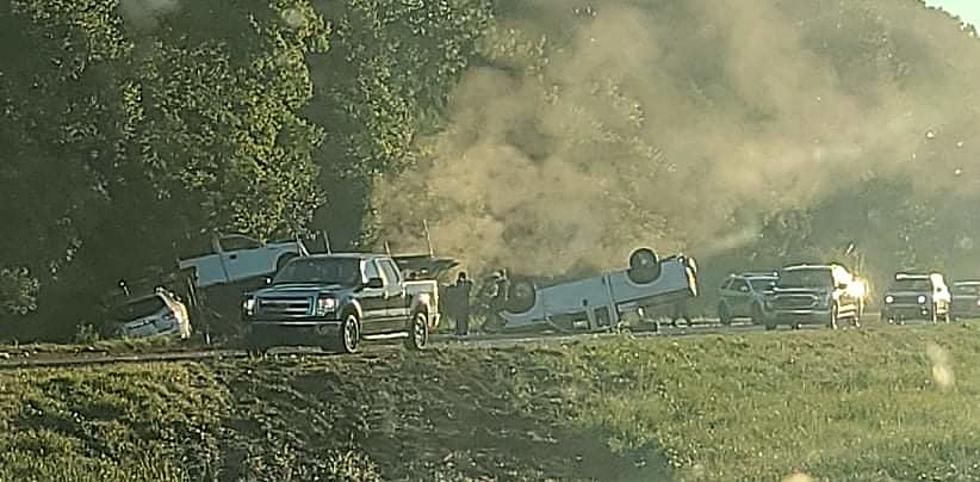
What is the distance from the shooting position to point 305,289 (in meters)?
30.4

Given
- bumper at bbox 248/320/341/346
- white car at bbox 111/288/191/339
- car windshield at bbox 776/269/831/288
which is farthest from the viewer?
car windshield at bbox 776/269/831/288

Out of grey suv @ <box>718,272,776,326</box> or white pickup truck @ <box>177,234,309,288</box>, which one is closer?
white pickup truck @ <box>177,234,309,288</box>

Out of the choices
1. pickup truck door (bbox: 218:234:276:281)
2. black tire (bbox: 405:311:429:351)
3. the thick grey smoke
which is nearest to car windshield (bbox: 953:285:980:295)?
the thick grey smoke

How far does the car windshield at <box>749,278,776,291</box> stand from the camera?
53.1 metres

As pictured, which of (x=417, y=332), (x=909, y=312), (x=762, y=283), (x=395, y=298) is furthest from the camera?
(x=909, y=312)

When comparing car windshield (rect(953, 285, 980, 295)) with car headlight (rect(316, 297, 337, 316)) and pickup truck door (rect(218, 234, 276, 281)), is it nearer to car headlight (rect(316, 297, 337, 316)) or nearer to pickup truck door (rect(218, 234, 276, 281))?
pickup truck door (rect(218, 234, 276, 281))

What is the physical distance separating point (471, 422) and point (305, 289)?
3.80 meters

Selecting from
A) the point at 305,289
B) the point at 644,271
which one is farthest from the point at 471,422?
the point at 644,271

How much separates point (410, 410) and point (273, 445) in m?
3.29

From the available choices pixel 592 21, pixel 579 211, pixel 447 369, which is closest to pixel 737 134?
pixel 592 21

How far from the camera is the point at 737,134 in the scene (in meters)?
73.2

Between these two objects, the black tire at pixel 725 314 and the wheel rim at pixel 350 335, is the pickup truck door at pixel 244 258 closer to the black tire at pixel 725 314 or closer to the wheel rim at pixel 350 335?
the wheel rim at pixel 350 335

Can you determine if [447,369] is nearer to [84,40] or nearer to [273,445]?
[273,445]

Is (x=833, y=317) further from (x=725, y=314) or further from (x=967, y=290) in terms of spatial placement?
(x=967, y=290)
